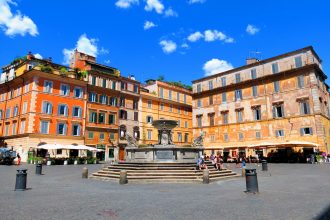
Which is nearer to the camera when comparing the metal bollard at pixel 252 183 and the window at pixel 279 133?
the metal bollard at pixel 252 183

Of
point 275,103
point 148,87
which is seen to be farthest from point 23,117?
point 275,103

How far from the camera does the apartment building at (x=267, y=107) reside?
3419 centimetres

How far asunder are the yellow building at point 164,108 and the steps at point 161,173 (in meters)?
29.9

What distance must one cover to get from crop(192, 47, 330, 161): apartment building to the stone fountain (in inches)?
658

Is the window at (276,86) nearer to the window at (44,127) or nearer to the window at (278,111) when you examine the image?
the window at (278,111)

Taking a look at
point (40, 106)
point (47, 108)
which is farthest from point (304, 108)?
point (40, 106)

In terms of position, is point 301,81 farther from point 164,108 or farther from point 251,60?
point 164,108

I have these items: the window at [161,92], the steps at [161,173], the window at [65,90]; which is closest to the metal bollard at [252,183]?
the steps at [161,173]

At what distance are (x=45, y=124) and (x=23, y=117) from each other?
9.65 ft

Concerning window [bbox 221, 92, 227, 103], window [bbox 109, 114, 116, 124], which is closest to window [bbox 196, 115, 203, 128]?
window [bbox 221, 92, 227, 103]

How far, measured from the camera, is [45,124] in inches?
1371

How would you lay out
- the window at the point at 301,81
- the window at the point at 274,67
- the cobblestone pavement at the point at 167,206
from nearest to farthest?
1. the cobblestone pavement at the point at 167,206
2. the window at the point at 301,81
3. the window at the point at 274,67

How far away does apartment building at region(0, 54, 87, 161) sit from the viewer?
34.0 meters

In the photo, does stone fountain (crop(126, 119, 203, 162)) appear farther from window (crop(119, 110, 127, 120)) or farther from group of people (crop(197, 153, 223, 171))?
window (crop(119, 110, 127, 120))
